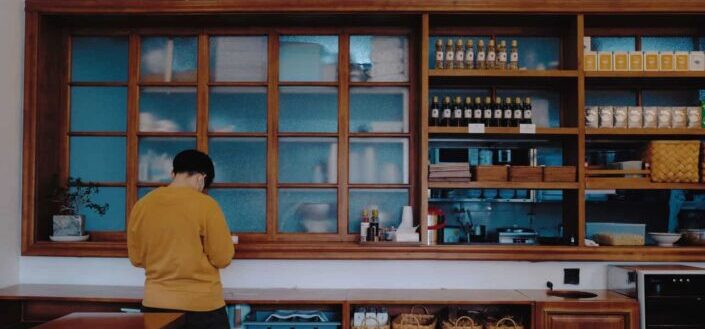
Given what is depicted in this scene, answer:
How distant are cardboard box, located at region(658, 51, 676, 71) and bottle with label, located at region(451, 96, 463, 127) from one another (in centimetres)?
135

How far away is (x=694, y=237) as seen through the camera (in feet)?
13.7

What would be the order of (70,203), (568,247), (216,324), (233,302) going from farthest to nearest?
(70,203) < (568,247) < (233,302) < (216,324)

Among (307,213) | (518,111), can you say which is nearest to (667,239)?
(518,111)

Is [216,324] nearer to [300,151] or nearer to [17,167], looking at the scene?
[300,151]

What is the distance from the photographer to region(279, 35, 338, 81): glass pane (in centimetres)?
441

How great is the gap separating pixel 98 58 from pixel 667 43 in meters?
4.07

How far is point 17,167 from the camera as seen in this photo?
421 cm

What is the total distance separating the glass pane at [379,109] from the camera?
4.40 m

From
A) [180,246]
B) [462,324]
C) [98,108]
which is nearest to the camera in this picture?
[180,246]

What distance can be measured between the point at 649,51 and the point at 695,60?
0.29 m

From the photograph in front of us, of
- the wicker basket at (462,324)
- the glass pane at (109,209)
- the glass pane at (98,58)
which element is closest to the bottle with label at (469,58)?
the wicker basket at (462,324)

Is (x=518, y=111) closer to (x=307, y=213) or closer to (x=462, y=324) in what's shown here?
(x=462, y=324)

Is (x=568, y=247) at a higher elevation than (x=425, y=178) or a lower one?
lower

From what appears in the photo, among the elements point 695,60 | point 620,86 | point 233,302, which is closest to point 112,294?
point 233,302
